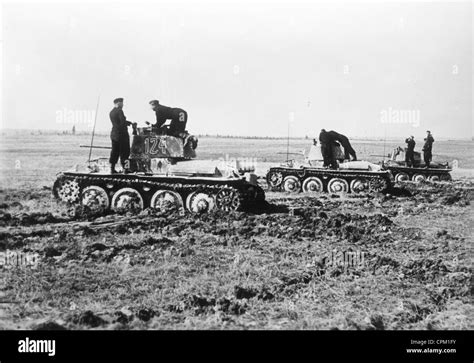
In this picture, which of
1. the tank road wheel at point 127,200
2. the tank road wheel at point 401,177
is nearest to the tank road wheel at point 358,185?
the tank road wheel at point 401,177

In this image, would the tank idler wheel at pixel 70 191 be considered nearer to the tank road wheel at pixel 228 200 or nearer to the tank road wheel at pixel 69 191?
the tank road wheel at pixel 69 191

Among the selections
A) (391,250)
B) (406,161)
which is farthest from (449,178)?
(391,250)

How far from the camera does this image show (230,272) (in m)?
6.74

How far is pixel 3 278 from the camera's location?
633cm

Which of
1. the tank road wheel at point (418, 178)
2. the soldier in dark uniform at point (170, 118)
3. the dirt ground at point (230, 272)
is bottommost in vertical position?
the dirt ground at point (230, 272)

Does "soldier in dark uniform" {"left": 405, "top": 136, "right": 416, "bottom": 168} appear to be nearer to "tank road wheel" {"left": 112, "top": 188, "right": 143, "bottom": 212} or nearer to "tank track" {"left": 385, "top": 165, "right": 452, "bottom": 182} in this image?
"tank track" {"left": 385, "top": 165, "right": 452, "bottom": 182}

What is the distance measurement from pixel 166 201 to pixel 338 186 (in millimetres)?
6296

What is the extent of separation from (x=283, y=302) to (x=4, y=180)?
9.85m

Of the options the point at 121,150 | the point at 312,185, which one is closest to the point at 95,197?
the point at 121,150

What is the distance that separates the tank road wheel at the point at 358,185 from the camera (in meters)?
14.9

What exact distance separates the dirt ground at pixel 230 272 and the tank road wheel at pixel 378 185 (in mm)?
4434
